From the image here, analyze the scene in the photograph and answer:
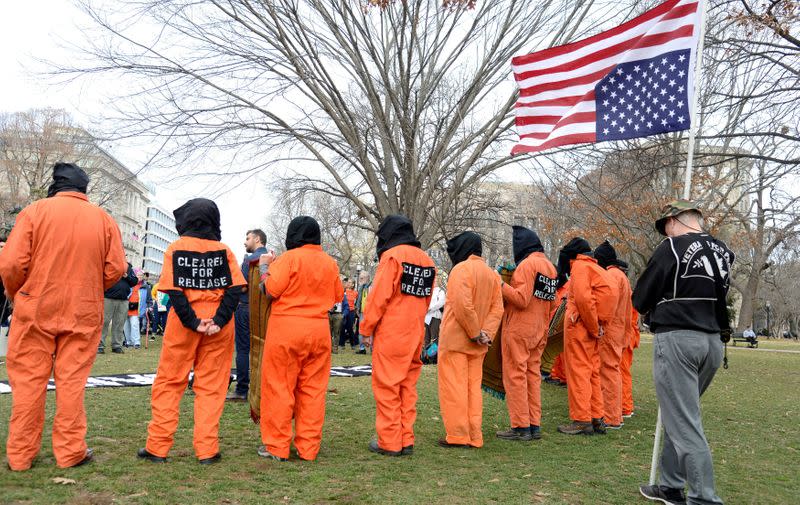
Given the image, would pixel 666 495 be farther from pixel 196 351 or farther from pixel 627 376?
pixel 627 376

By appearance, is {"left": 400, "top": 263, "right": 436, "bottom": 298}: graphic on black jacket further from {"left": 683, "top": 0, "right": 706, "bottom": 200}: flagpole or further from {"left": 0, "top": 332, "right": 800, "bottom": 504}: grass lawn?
{"left": 683, "top": 0, "right": 706, "bottom": 200}: flagpole

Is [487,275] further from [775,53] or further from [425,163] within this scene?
[775,53]

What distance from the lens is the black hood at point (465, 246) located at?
21.8ft

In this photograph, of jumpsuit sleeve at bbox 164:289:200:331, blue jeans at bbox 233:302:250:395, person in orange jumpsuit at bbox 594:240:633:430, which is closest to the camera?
jumpsuit sleeve at bbox 164:289:200:331

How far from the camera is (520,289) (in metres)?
6.82

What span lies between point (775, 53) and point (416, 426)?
9.80m

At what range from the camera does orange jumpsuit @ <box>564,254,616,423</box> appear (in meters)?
7.08

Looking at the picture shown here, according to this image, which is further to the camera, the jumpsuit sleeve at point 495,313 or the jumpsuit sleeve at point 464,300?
the jumpsuit sleeve at point 495,313

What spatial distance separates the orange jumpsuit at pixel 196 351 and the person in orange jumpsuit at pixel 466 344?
7.17 ft

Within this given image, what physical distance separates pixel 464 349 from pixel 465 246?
1.08m

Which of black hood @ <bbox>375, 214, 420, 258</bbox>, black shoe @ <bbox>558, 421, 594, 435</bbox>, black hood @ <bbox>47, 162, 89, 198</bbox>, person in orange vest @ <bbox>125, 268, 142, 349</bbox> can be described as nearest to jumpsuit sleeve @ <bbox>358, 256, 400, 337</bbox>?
black hood @ <bbox>375, 214, 420, 258</bbox>

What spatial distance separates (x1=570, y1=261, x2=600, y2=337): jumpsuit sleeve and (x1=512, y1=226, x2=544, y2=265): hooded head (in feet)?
1.91

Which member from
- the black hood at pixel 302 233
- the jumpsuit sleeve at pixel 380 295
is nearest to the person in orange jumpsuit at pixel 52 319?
the black hood at pixel 302 233

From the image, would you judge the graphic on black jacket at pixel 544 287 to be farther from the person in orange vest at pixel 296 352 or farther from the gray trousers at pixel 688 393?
the person in orange vest at pixel 296 352
